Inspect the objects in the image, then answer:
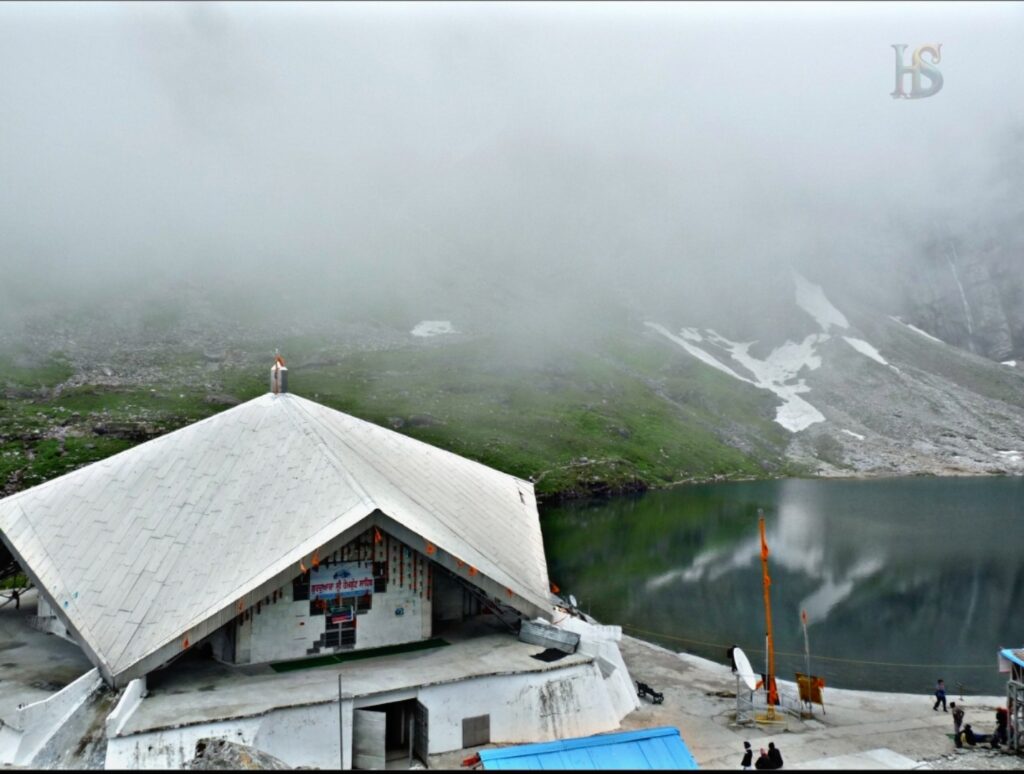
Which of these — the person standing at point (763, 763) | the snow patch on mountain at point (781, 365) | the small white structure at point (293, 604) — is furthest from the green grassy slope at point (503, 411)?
the person standing at point (763, 763)

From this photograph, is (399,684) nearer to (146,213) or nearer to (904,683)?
(904,683)

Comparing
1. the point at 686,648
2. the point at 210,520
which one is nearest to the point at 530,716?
the point at 210,520

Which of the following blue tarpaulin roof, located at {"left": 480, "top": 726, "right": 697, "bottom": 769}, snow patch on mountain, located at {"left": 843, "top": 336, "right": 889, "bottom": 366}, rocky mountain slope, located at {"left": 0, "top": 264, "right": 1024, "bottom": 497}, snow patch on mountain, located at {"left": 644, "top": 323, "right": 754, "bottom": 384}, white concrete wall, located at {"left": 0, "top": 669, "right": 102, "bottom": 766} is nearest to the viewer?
blue tarpaulin roof, located at {"left": 480, "top": 726, "right": 697, "bottom": 769}

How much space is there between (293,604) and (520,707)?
23.9 ft

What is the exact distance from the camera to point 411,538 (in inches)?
905

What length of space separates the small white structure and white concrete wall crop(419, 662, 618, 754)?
47mm

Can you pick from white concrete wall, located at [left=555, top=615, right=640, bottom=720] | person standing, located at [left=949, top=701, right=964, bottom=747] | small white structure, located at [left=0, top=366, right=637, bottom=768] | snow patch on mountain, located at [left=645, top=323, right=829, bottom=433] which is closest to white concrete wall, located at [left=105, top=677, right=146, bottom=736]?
small white structure, located at [left=0, top=366, right=637, bottom=768]

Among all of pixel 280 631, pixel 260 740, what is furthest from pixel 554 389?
pixel 260 740

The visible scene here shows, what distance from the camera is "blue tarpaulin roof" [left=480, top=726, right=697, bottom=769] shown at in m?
17.6

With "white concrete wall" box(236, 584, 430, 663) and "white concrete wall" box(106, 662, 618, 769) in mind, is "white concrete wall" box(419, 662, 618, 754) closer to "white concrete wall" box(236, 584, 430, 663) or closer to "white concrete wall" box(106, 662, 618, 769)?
"white concrete wall" box(106, 662, 618, 769)

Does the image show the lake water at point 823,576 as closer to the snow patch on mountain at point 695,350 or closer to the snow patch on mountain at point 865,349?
the snow patch on mountain at point 695,350

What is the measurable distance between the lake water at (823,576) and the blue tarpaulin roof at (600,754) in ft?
63.1

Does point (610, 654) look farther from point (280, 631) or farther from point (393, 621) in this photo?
point (280, 631)

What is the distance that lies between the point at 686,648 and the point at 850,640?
978 centimetres
